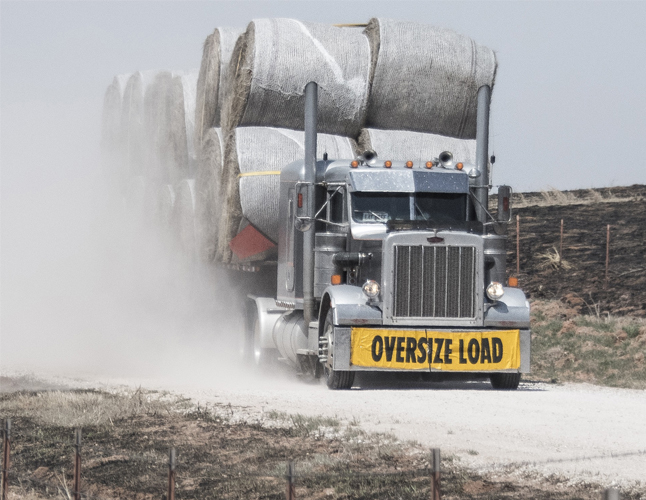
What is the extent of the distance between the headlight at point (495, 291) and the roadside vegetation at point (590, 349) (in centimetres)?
322

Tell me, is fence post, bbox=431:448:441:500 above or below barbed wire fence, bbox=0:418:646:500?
above

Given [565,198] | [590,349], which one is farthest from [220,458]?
[565,198]

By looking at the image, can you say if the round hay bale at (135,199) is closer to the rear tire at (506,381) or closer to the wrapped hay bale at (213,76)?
the wrapped hay bale at (213,76)

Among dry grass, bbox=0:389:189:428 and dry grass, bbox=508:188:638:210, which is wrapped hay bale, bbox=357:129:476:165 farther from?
dry grass, bbox=508:188:638:210

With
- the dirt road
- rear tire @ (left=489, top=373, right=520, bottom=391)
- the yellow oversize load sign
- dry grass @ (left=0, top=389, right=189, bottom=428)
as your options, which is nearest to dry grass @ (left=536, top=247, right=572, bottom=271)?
the dirt road

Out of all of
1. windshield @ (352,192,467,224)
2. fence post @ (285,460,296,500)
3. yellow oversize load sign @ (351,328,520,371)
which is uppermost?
windshield @ (352,192,467,224)

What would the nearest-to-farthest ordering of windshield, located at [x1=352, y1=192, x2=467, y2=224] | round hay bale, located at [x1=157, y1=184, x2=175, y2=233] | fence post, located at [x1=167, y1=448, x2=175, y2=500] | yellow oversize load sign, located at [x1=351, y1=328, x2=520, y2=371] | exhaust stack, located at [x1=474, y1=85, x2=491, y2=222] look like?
fence post, located at [x1=167, y1=448, x2=175, y2=500] < yellow oversize load sign, located at [x1=351, y1=328, x2=520, y2=371] < windshield, located at [x1=352, y1=192, x2=467, y2=224] < exhaust stack, located at [x1=474, y1=85, x2=491, y2=222] < round hay bale, located at [x1=157, y1=184, x2=175, y2=233]

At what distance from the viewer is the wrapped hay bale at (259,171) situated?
54.2 ft

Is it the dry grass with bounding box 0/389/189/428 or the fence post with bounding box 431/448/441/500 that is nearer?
Answer: the fence post with bounding box 431/448/441/500

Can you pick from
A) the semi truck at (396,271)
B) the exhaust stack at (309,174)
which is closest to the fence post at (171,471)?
the semi truck at (396,271)

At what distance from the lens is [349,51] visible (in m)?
16.8

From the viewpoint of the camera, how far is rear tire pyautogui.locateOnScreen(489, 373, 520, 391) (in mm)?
14430

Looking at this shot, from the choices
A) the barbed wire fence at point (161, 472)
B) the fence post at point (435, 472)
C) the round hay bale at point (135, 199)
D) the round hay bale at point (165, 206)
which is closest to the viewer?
the fence post at point (435, 472)

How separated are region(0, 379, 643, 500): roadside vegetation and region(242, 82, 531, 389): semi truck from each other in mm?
2629
